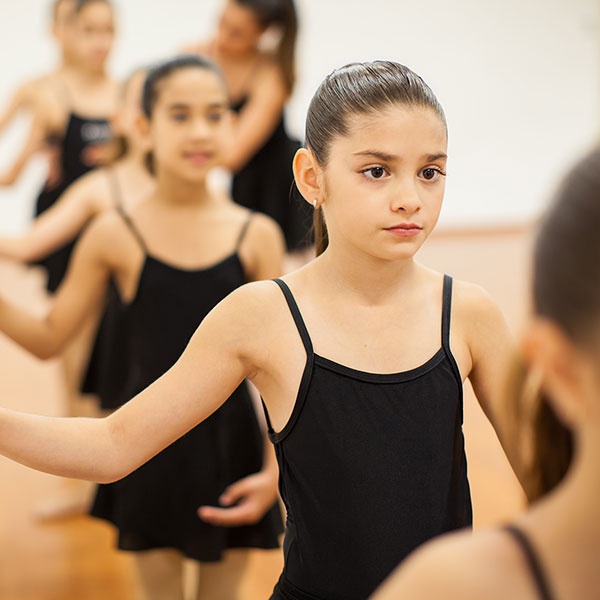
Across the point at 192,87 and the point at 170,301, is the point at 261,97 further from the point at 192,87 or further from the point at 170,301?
the point at 170,301

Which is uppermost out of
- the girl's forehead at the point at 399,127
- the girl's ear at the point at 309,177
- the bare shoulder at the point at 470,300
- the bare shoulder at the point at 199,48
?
the girl's forehead at the point at 399,127

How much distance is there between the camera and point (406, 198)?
4.21 ft

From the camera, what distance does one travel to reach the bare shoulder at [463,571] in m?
0.80

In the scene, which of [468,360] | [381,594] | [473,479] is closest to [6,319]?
[468,360]

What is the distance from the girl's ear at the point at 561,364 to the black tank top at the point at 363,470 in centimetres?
52

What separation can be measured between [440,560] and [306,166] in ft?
2.40

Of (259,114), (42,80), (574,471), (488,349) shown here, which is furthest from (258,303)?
(42,80)

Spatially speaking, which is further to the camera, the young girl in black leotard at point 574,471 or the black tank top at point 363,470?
the black tank top at point 363,470

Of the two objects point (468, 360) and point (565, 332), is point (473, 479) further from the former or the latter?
point (565, 332)

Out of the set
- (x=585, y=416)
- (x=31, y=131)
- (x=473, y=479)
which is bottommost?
(x=473, y=479)

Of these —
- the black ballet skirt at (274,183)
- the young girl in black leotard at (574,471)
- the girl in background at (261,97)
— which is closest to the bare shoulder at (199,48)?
the girl in background at (261,97)

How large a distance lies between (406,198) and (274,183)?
2241 millimetres

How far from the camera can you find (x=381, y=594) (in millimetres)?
851

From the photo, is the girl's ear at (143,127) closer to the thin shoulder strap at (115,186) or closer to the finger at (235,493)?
the thin shoulder strap at (115,186)
